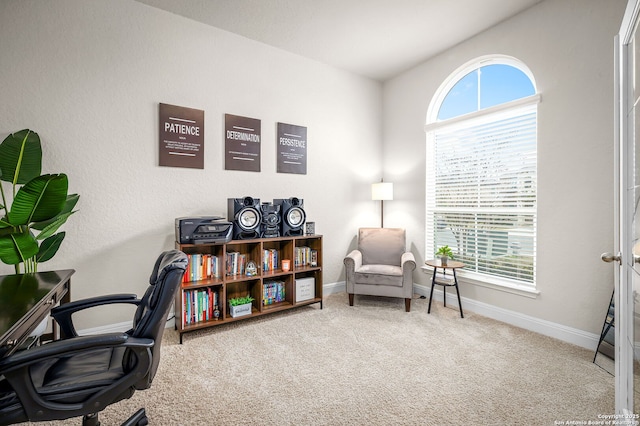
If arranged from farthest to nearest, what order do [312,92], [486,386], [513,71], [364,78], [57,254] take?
[364,78] < [312,92] < [513,71] < [57,254] < [486,386]

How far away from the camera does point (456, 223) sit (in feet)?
11.3

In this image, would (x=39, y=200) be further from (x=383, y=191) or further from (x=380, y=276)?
(x=383, y=191)

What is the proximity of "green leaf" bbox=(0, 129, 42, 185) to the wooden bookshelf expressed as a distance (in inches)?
43.9

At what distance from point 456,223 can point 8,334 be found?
3.63m

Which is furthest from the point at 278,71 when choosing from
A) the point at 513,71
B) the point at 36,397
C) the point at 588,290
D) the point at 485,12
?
the point at 588,290

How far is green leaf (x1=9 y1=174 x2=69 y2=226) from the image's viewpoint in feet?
6.00

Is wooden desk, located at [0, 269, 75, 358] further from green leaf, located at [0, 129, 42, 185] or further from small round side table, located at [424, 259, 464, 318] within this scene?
small round side table, located at [424, 259, 464, 318]

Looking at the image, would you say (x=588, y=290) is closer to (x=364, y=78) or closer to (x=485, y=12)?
(x=485, y=12)

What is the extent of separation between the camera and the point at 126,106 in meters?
2.62

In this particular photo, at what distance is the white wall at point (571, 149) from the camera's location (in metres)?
2.29

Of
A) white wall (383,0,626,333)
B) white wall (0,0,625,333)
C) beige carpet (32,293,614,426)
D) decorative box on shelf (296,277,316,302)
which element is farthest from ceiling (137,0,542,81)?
beige carpet (32,293,614,426)

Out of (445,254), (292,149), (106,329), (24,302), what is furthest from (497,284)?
(106,329)

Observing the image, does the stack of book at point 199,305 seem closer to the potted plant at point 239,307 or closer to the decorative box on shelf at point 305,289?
the potted plant at point 239,307

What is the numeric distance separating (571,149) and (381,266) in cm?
209
